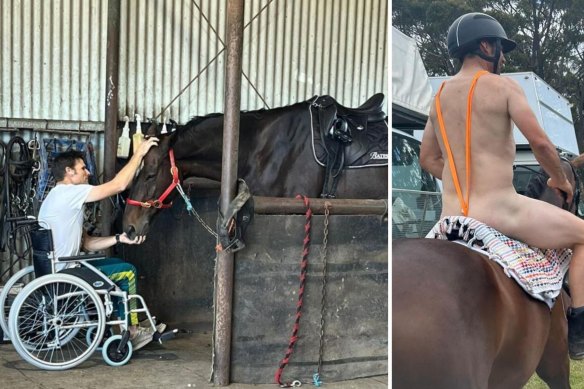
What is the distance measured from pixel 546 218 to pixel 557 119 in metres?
0.19

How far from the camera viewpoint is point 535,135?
1272 mm

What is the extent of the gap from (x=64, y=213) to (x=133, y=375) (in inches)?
44.4

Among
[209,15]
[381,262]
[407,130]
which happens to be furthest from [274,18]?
[407,130]

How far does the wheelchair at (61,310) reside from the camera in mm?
4359

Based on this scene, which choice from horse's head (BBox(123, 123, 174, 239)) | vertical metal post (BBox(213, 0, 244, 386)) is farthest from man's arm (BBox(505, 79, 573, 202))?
horse's head (BBox(123, 123, 174, 239))

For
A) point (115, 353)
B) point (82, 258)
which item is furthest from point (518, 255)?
point (115, 353)

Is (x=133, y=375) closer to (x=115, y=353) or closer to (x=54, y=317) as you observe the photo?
(x=115, y=353)

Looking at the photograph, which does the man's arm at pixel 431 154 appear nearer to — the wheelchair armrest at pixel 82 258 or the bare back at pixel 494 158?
the bare back at pixel 494 158

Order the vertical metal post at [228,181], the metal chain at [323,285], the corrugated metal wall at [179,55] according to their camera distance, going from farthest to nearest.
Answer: the corrugated metal wall at [179,55]
the metal chain at [323,285]
the vertical metal post at [228,181]

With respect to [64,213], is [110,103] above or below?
above

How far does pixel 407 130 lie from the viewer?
4.44 feet

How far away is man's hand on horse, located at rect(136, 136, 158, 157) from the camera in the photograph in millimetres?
4832

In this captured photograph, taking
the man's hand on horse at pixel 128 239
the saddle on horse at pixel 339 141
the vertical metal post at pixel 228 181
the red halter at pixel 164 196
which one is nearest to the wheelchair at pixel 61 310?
the man's hand on horse at pixel 128 239

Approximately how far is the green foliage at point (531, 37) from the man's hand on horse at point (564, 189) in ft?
0.26
